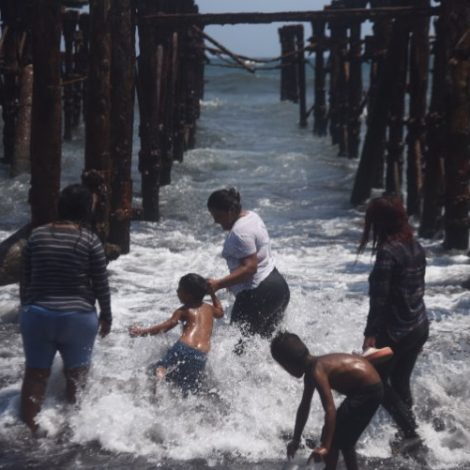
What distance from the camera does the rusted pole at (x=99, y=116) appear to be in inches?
326

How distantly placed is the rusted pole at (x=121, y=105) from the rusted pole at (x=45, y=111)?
8.01 feet

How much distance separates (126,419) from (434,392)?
75.8 inches

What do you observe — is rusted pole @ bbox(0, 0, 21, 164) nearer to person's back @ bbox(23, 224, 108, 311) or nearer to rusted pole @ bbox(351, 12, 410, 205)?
rusted pole @ bbox(351, 12, 410, 205)

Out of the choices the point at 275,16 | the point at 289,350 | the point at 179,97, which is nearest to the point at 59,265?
the point at 289,350

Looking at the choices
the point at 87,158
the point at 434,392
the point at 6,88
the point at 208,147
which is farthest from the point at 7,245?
the point at 208,147

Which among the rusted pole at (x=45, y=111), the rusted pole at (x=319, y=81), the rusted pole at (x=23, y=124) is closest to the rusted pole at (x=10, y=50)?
the rusted pole at (x=23, y=124)

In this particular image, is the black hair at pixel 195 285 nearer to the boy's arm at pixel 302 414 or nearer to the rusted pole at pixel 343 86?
the boy's arm at pixel 302 414

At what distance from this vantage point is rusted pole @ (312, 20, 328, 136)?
68.6 feet

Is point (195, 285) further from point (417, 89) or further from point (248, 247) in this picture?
point (417, 89)

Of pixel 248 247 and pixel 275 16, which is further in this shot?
pixel 275 16

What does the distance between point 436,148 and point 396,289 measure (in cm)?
587

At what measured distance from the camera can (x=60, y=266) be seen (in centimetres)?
485

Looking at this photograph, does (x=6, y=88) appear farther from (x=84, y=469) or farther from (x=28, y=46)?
(x=84, y=469)

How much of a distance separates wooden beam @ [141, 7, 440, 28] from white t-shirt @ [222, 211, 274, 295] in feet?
18.1
